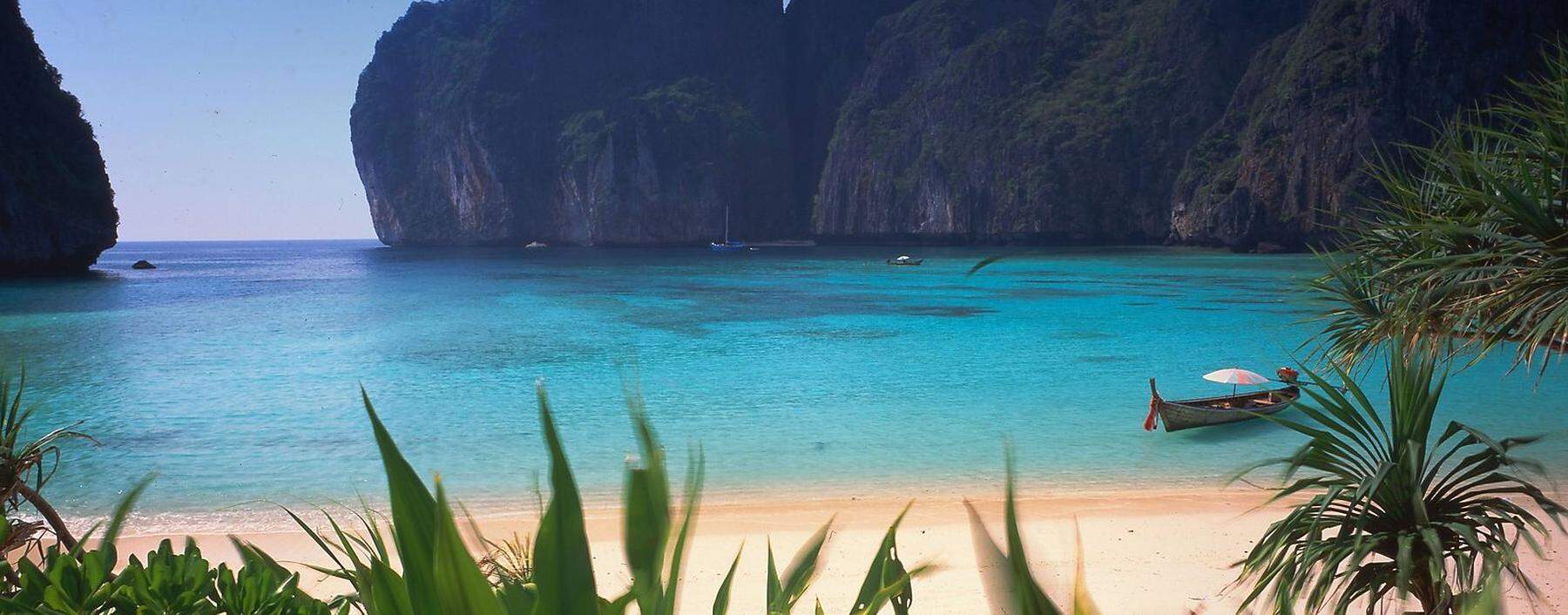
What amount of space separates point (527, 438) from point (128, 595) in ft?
36.7

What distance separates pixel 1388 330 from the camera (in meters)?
4.35

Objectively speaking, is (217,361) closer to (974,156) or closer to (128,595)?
(128,595)

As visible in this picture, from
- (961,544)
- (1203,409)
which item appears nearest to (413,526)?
(961,544)

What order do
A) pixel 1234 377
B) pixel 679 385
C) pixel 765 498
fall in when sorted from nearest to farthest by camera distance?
pixel 765 498 < pixel 1234 377 < pixel 679 385

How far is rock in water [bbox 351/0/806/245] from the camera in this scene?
102m

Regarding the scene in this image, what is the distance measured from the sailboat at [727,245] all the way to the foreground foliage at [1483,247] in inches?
3164

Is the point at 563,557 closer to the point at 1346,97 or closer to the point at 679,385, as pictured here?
the point at 679,385

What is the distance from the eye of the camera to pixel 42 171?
42281 mm

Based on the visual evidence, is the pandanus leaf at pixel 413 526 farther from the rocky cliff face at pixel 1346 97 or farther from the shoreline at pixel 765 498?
the rocky cliff face at pixel 1346 97

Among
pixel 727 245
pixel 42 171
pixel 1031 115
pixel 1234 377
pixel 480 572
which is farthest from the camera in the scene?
pixel 727 245

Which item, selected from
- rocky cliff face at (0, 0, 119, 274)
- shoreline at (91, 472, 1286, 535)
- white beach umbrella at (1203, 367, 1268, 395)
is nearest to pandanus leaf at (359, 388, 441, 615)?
shoreline at (91, 472, 1286, 535)

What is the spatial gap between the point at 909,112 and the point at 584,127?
3663 cm

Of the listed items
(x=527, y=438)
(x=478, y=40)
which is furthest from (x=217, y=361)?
(x=478, y=40)

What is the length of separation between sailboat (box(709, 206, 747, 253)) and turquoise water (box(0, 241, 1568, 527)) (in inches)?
2119
